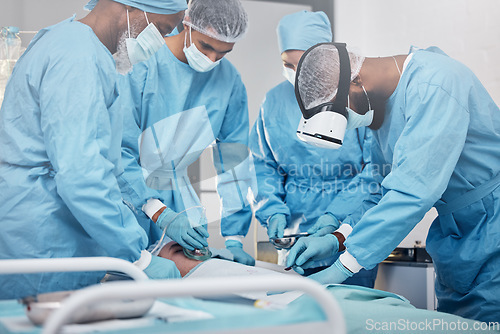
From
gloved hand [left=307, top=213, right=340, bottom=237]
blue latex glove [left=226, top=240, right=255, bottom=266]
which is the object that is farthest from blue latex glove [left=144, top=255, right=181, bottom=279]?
gloved hand [left=307, top=213, right=340, bottom=237]

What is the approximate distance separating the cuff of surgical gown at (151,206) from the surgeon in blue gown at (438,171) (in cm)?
73

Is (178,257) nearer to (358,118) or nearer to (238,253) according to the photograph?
(238,253)

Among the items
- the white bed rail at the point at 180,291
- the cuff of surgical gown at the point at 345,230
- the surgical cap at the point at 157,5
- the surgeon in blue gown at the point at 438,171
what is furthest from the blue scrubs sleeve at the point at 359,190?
the white bed rail at the point at 180,291

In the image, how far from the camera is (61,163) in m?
1.42

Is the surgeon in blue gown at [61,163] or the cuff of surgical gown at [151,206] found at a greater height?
the surgeon in blue gown at [61,163]

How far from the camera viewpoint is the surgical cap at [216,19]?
219 centimetres

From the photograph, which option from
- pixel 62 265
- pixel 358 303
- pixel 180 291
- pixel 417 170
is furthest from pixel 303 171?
pixel 180 291

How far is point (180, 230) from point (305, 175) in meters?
0.73

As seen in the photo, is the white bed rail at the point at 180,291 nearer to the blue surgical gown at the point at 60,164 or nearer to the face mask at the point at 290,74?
the blue surgical gown at the point at 60,164

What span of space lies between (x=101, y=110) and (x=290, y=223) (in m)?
1.25

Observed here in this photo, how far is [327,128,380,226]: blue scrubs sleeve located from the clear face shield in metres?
0.56

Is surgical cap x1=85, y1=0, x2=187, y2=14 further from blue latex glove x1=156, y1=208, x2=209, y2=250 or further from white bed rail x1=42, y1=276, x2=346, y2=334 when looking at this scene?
white bed rail x1=42, y1=276, x2=346, y2=334

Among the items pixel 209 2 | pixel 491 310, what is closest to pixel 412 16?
pixel 209 2

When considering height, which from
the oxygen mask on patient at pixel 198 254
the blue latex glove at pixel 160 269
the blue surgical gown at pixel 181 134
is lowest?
the oxygen mask on patient at pixel 198 254
